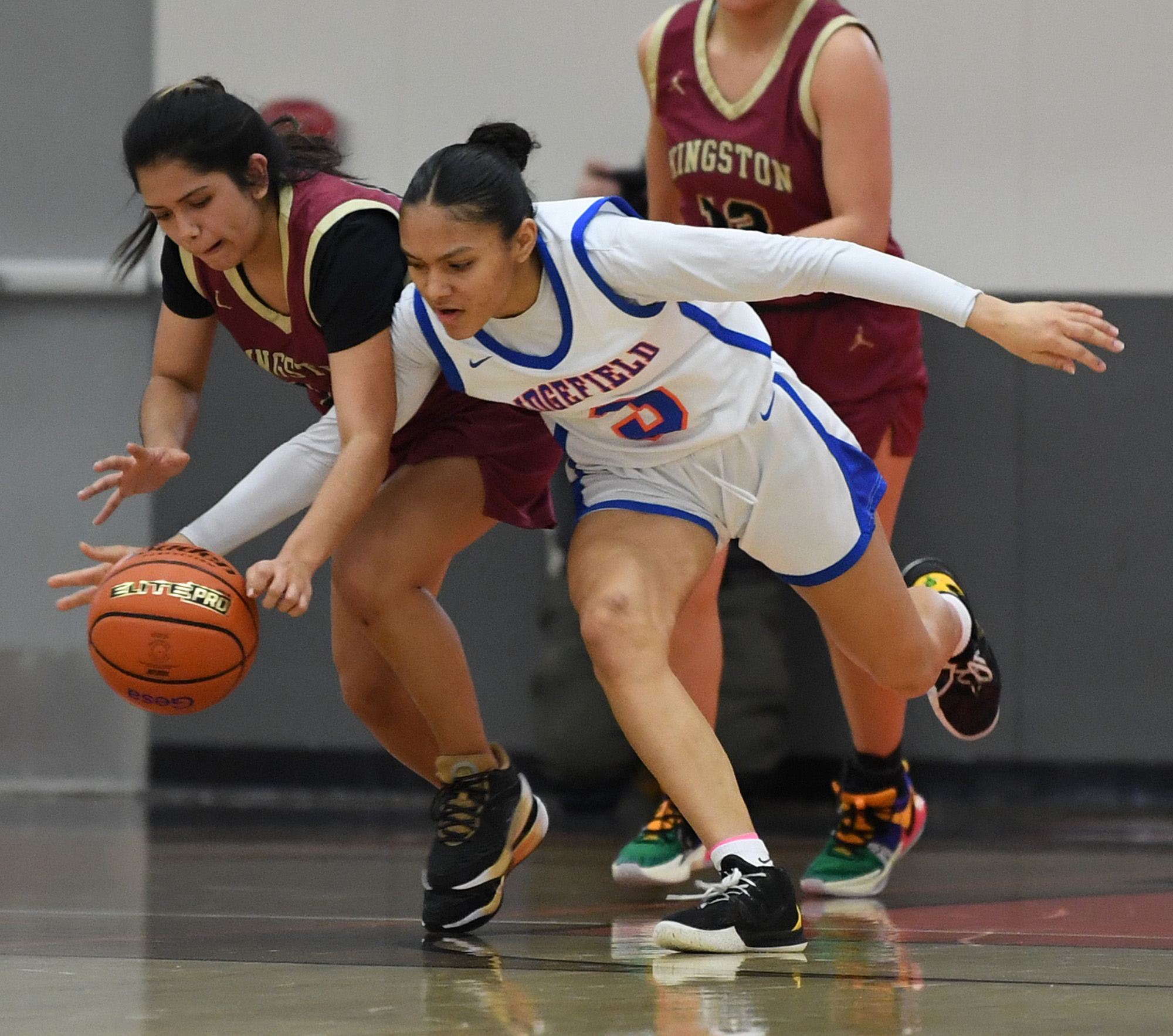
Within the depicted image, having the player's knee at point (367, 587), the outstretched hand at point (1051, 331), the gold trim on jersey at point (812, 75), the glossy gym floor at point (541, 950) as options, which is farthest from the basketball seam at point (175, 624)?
the gold trim on jersey at point (812, 75)

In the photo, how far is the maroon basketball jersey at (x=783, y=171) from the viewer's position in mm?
3324

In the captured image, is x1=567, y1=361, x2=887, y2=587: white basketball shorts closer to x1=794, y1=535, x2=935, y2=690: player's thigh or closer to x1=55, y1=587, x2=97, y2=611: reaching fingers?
x1=794, y1=535, x2=935, y2=690: player's thigh

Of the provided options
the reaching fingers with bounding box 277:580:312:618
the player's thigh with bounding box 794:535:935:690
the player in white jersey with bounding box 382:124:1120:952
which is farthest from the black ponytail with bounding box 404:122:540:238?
the player's thigh with bounding box 794:535:935:690

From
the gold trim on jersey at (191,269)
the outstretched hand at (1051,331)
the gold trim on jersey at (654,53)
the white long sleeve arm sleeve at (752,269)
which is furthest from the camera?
the gold trim on jersey at (654,53)

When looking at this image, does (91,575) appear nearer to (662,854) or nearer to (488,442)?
(488,442)

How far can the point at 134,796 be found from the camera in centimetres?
573

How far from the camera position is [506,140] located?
2.65 m

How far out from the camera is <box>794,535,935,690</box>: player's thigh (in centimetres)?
279

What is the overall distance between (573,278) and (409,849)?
7.25 ft

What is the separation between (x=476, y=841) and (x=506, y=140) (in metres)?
1.10

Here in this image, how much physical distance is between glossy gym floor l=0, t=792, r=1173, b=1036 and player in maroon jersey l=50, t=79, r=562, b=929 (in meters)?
0.25

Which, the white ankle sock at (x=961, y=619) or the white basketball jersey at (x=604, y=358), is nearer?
the white basketball jersey at (x=604, y=358)

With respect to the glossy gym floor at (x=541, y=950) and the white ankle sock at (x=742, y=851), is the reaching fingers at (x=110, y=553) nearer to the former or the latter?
the glossy gym floor at (x=541, y=950)

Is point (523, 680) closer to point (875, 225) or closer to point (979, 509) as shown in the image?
point (979, 509)
